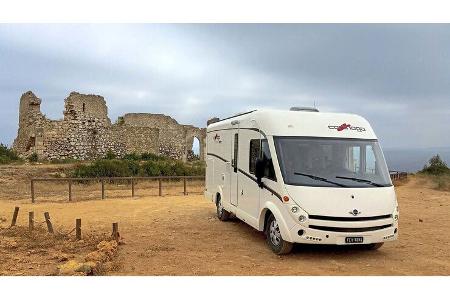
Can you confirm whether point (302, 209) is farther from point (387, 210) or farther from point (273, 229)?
point (387, 210)

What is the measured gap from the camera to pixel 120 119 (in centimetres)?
3319

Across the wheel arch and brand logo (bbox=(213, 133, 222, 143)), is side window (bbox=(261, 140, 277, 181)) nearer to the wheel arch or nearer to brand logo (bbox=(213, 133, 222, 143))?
the wheel arch

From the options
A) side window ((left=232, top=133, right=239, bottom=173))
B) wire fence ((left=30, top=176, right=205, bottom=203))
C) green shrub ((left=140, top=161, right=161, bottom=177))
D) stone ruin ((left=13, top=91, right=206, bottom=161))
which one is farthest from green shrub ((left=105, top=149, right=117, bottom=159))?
side window ((left=232, top=133, right=239, bottom=173))

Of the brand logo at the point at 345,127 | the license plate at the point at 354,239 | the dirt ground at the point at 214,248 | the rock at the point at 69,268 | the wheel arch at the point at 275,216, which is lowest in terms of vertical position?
the dirt ground at the point at 214,248

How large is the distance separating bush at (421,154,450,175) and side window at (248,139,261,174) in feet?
75.9

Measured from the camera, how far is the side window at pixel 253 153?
8.20m

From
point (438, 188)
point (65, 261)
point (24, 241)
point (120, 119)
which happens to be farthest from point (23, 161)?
point (438, 188)

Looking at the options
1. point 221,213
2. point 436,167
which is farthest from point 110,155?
point 436,167

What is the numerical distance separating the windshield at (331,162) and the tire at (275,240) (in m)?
0.92

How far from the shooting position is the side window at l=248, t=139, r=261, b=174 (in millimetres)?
8203

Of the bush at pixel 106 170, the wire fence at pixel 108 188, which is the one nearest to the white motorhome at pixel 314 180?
the wire fence at pixel 108 188

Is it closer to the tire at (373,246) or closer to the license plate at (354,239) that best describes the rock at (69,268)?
the license plate at (354,239)

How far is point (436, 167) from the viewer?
28734 mm

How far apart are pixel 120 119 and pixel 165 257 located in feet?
89.8
